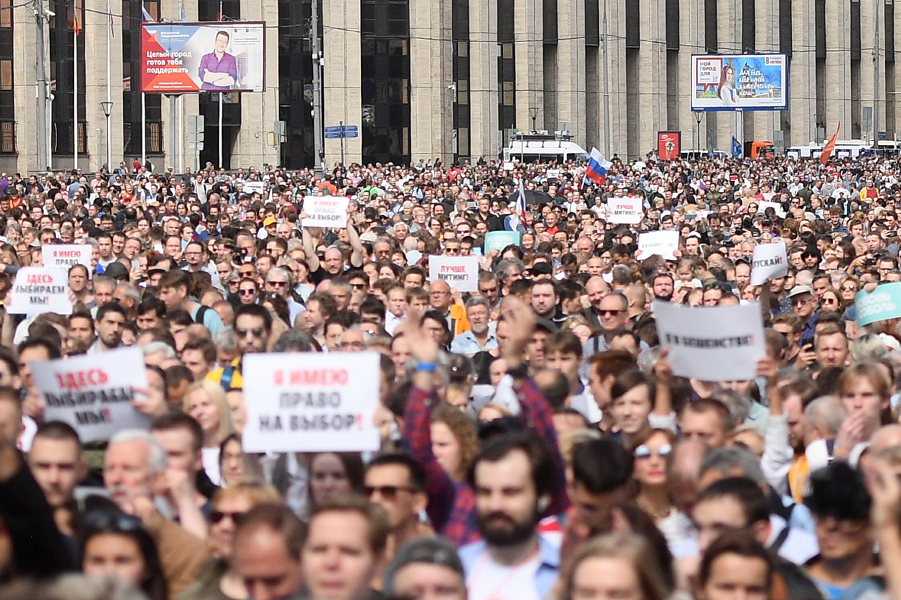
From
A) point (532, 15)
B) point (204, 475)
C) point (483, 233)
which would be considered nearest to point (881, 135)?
point (532, 15)

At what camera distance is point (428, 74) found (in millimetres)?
80938

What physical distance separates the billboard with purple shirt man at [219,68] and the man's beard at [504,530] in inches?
1861

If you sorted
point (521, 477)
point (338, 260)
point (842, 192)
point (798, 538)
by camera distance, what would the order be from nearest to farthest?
point (521, 477), point (798, 538), point (338, 260), point (842, 192)

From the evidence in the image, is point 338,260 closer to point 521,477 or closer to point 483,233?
point 483,233

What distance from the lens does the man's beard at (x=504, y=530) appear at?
571cm

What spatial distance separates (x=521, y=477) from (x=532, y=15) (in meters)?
78.5

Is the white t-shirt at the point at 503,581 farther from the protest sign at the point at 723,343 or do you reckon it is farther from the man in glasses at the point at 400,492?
the protest sign at the point at 723,343

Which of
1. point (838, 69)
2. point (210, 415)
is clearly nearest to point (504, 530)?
point (210, 415)

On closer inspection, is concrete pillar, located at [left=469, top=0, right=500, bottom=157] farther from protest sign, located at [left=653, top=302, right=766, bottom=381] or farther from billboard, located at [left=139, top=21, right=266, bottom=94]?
protest sign, located at [left=653, top=302, right=766, bottom=381]

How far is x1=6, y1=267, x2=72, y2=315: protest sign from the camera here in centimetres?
1353

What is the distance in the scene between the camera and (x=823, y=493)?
5.99m

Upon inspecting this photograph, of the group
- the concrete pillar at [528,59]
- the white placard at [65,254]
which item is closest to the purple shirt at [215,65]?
the concrete pillar at [528,59]

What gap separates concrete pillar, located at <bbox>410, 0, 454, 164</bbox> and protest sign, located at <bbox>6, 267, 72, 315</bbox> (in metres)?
67.7

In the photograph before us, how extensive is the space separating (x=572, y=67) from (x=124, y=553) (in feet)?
264
